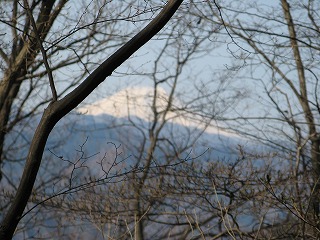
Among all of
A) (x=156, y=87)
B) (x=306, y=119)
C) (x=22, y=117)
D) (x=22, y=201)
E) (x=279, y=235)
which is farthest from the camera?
(x=156, y=87)

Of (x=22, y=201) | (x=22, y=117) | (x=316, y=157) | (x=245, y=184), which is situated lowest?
(x=22, y=201)

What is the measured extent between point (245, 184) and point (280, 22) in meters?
3.24

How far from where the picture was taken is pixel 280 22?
943 cm

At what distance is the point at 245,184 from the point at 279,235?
80 cm

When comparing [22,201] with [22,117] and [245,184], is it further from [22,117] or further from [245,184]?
[22,117]

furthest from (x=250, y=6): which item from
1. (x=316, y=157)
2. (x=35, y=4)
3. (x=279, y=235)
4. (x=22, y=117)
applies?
(x=22, y=117)

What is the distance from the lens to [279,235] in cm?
693

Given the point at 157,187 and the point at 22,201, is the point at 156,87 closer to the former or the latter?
the point at 157,187

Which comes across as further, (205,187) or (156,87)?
(156,87)

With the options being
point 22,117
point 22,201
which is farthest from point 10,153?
point 22,201

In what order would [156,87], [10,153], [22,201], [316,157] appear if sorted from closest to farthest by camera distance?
[22,201] → [316,157] → [10,153] → [156,87]

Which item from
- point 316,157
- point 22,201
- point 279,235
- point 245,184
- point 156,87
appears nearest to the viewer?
point 22,201

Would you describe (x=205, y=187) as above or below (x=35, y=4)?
below

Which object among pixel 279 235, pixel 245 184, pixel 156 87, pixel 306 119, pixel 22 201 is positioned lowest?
pixel 22 201
